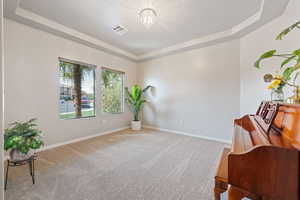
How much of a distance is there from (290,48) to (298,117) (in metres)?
1.87

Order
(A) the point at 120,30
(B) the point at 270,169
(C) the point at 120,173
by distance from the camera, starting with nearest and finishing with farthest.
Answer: (B) the point at 270,169, (C) the point at 120,173, (A) the point at 120,30

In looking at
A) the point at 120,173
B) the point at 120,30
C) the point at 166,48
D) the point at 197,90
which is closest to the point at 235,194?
the point at 120,173

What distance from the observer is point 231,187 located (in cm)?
78

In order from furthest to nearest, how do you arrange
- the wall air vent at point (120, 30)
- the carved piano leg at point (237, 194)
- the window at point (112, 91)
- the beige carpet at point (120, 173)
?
the window at point (112, 91)
the wall air vent at point (120, 30)
the beige carpet at point (120, 173)
the carved piano leg at point (237, 194)

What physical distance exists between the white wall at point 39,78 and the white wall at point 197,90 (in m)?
2.14

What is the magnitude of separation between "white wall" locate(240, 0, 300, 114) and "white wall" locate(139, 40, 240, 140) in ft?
0.62

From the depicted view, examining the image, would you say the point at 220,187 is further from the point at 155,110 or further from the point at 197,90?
the point at 155,110

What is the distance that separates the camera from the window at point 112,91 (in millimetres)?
3920

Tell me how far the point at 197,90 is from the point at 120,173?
285 centimetres

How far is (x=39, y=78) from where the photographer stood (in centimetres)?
260

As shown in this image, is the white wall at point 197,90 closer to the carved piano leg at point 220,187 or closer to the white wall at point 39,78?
the white wall at point 39,78

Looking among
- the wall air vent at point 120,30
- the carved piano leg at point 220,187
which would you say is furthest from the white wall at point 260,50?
the wall air vent at point 120,30

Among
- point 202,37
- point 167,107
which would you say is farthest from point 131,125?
point 202,37

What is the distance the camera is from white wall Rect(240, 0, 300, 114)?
1897 millimetres
